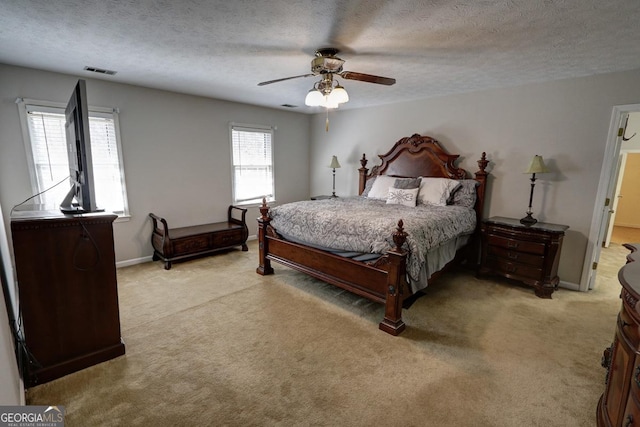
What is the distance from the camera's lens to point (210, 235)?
4461mm

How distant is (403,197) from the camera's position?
4.12 meters

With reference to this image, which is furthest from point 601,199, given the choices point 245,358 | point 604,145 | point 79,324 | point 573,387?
point 79,324

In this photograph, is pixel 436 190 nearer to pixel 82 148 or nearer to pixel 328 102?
pixel 328 102

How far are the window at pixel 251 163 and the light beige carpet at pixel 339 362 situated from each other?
7.68 feet

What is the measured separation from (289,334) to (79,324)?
1540mm

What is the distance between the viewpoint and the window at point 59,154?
10.8 feet

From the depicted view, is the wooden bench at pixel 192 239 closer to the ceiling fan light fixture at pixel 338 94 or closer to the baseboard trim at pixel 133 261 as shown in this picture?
the baseboard trim at pixel 133 261

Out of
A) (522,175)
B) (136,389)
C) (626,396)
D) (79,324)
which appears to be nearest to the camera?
(626,396)

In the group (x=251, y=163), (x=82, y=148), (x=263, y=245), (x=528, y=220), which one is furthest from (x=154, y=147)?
(x=528, y=220)

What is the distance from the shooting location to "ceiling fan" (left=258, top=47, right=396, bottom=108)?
8.55ft

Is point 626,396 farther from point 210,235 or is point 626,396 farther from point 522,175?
point 210,235

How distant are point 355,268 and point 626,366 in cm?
189

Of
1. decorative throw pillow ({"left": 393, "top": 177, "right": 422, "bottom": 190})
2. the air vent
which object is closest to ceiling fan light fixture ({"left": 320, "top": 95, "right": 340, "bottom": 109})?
decorative throw pillow ({"left": 393, "top": 177, "right": 422, "bottom": 190})

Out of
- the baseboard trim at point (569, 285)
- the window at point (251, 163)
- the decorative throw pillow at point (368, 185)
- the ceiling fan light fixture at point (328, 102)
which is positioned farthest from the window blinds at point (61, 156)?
the baseboard trim at point (569, 285)
